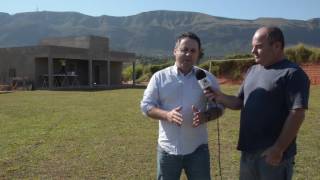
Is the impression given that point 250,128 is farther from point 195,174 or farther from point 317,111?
point 317,111

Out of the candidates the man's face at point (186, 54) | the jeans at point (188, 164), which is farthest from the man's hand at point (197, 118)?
the man's face at point (186, 54)

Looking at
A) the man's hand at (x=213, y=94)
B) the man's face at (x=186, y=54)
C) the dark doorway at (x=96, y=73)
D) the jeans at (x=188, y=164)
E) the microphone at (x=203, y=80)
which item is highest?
the man's face at (x=186, y=54)

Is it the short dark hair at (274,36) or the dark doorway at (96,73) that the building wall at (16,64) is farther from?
the short dark hair at (274,36)

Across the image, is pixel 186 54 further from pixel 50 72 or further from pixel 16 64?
pixel 16 64

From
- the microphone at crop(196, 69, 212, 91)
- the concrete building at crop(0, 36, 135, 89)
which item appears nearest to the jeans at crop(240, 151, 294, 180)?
the microphone at crop(196, 69, 212, 91)

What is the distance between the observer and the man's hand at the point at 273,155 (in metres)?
3.86

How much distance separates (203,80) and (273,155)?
2.64 ft

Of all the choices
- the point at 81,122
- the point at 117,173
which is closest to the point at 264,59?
the point at 117,173

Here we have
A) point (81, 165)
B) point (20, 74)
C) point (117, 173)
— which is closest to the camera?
point (117, 173)

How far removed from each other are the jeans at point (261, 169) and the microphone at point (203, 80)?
1.93 ft

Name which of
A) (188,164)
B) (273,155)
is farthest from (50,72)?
(273,155)

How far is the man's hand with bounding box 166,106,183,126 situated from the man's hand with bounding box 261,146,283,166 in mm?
688

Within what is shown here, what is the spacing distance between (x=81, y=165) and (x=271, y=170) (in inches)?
195

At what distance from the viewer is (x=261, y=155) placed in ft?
13.3
